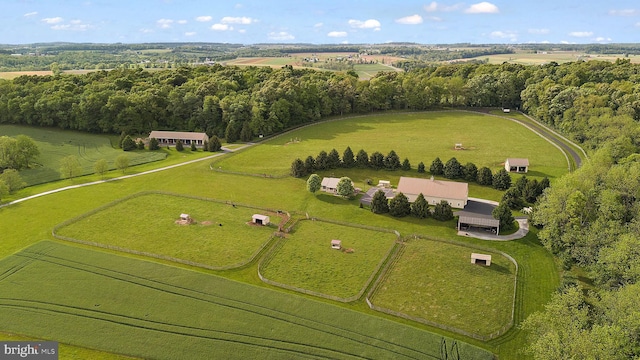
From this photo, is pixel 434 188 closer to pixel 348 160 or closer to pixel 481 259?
pixel 481 259

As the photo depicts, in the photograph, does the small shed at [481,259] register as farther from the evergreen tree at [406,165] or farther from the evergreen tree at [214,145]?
the evergreen tree at [214,145]

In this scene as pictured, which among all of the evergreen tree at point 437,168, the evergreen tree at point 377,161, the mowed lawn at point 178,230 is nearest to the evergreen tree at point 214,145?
the mowed lawn at point 178,230

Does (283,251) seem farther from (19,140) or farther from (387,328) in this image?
(19,140)

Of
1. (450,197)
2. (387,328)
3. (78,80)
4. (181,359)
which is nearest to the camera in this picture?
(181,359)

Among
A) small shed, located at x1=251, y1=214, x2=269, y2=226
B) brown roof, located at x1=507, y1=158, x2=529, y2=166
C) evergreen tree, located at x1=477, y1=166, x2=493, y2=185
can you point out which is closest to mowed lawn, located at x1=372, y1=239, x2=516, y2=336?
small shed, located at x1=251, y1=214, x2=269, y2=226

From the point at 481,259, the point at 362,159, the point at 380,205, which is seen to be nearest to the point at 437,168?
the point at 362,159

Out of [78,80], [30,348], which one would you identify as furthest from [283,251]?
[78,80]

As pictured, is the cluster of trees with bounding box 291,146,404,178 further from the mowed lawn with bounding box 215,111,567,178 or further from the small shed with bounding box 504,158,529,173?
the small shed with bounding box 504,158,529,173
